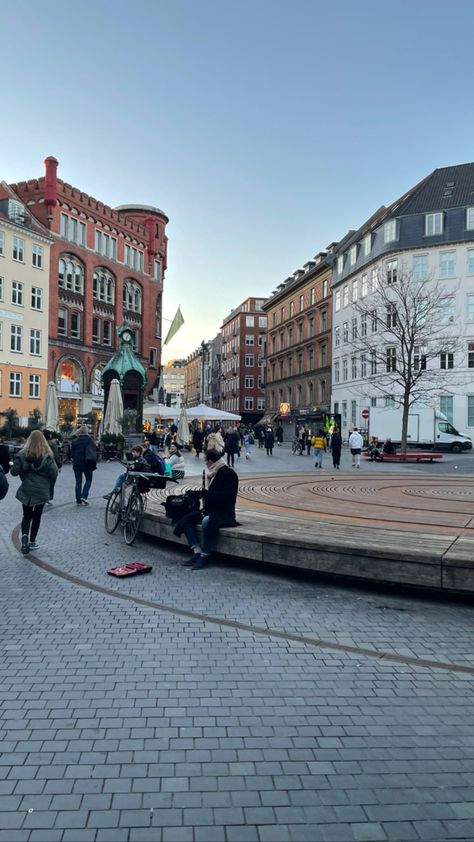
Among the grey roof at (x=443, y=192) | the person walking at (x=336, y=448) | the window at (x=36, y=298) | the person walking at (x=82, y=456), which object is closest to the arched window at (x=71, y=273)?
the window at (x=36, y=298)

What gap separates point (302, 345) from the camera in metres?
65.7

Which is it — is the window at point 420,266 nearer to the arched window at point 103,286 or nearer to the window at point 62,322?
the arched window at point 103,286

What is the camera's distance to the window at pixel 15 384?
42562 millimetres

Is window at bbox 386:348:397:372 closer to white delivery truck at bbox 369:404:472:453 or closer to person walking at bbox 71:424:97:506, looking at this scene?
white delivery truck at bbox 369:404:472:453

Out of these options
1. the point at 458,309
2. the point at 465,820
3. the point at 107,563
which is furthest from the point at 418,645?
the point at 458,309

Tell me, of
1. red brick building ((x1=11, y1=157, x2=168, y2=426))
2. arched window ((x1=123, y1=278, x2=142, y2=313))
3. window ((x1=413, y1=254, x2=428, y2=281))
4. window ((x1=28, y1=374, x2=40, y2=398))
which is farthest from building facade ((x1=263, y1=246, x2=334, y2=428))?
window ((x1=28, y1=374, x2=40, y2=398))

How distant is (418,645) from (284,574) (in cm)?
264

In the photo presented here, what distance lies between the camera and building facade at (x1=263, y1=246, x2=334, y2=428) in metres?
59.8

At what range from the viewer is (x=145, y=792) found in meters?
2.93

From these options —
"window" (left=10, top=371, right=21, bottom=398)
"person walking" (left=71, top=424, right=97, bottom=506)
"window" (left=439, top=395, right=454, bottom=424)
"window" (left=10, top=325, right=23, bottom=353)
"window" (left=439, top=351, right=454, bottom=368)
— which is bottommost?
"person walking" (left=71, top=424, right=97, bottom=506)

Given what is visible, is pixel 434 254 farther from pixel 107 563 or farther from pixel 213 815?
pixel 213 815

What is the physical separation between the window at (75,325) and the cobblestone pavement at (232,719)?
46904 millimetres

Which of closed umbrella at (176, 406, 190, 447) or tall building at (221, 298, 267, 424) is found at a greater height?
tall building at (221, 298, 267, 424)

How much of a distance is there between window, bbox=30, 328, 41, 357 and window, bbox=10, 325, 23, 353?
1.32 metres
